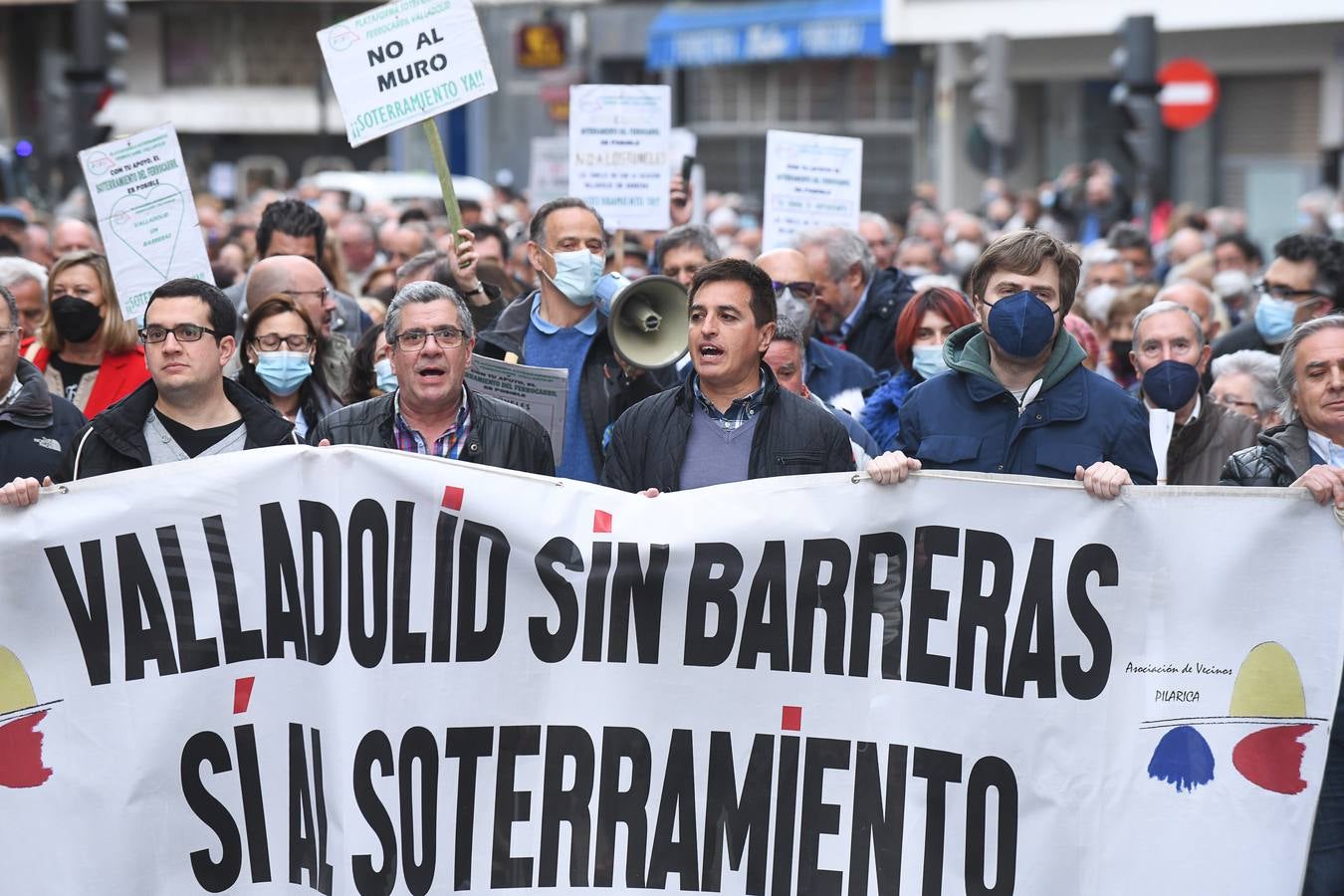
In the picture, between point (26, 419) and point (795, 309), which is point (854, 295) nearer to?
point (795, 309)

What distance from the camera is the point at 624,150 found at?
8.67m

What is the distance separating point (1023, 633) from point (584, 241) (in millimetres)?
2435

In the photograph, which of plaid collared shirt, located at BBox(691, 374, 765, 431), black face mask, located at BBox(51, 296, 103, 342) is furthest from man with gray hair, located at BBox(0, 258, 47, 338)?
plaid collared shirt, located at BBox(691, 374, 765, 431)

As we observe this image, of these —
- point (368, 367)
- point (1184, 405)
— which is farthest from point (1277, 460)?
point (368, 367)

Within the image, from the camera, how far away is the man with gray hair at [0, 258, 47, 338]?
7582mm

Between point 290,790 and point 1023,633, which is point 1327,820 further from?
point 290,790

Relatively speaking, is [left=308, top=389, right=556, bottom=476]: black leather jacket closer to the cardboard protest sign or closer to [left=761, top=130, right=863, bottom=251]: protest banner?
the cardboard protest sign

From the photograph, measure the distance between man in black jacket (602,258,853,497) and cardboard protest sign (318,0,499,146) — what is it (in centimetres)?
203

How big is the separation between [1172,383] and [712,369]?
1883mm

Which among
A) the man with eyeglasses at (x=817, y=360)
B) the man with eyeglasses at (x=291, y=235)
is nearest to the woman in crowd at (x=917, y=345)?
the man with eyeglasses at (x=817, y=360)

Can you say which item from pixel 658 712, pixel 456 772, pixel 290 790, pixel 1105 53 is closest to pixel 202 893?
pixel 290 790

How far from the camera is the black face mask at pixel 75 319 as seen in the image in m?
6.86

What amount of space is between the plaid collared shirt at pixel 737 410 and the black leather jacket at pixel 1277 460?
1.15 meters

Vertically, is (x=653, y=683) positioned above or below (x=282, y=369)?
below
